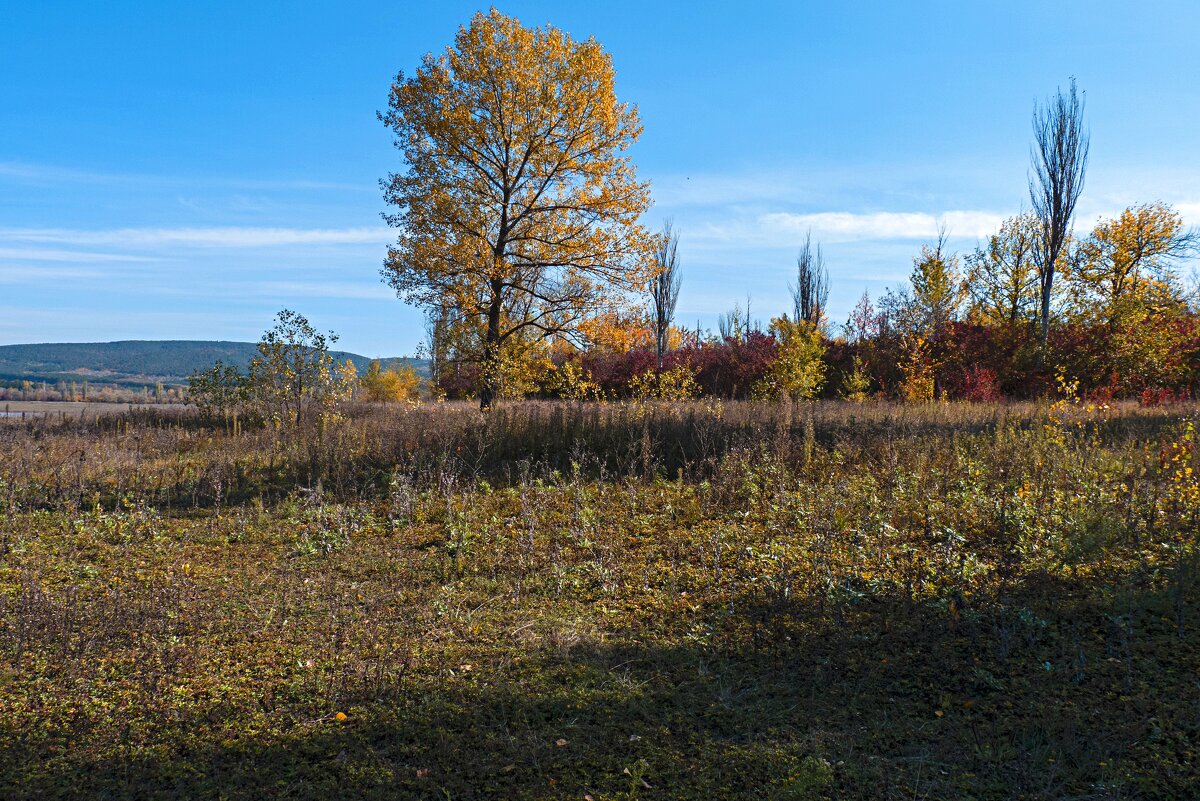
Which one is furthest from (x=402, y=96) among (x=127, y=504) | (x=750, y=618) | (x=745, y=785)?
(x=745, y=785)

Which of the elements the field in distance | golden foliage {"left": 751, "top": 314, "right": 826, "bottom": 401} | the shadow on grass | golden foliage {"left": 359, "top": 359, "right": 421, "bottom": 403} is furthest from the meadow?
golden foliage {"left": 359, "top": 359, "right": 421, "bottom": 403}

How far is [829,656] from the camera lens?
3947mm

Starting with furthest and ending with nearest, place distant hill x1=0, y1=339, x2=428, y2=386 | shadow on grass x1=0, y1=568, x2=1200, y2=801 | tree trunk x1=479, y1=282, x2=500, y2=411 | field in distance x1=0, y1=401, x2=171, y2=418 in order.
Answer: distant hill x1=0, y1=339, x2=428, y2=386 → tree trunk x1=479, y1=282, x2=500, y2=411 → field in distance x1=0, y1=401, x2=171, y2=418 → shadow on grass x1=0, y1=568, x2=1200, y2=801

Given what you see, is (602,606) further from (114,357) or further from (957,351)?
(114,357)

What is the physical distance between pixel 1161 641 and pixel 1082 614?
0.41m

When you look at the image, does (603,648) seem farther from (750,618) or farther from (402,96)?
(402,96)

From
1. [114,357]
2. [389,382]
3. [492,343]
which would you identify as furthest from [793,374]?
[114,357]

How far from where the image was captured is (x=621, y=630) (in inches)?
173

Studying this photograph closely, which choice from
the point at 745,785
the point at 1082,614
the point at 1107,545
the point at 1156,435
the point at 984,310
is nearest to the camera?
the point at 745,785

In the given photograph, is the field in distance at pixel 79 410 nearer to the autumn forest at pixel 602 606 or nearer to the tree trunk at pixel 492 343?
the autumn forest at pixel 602 606

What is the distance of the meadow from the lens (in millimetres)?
2973

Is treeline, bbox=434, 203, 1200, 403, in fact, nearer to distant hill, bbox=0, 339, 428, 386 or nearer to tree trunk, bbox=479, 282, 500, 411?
tree trunk, bbox=479, 282, 500, 411

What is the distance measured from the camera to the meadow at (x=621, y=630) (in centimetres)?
297

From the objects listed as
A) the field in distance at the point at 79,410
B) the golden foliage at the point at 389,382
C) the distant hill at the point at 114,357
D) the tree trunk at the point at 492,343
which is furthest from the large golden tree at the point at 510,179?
the distant hill at the point at 114,357
